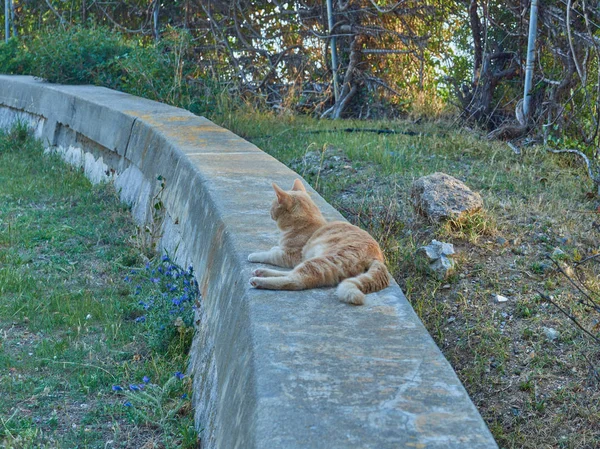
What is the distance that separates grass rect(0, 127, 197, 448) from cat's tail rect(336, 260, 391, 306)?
91 cm

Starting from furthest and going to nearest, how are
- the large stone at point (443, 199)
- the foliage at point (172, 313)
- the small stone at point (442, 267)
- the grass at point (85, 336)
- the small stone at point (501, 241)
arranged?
the large stone at point (443, 199), the small stone at point (501, 241), the small stone at point (442, 267), the foliage at point (172, 313), the grass at point (85, 336)

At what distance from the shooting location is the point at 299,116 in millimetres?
10914

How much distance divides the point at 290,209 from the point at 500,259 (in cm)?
166

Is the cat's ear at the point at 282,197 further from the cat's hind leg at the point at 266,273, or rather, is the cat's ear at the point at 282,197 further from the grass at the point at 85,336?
the grass at the point at 85,336

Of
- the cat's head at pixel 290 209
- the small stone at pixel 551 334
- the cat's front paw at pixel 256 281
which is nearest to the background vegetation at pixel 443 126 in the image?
the small stone at pixel 551 334

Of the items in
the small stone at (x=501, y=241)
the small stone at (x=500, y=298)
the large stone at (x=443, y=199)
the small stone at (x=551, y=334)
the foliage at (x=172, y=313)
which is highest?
the large stone at (x=443, y=199)

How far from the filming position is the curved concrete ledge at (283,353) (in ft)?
7.23

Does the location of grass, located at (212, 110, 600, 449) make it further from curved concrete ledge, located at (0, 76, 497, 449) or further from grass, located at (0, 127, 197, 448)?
grass, located at (0, 127, 197, 448)

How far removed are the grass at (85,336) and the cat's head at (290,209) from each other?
0.78m

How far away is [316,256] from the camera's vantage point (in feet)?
11.4

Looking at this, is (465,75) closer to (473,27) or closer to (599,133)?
(473,27)

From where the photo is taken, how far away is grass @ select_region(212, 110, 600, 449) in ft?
11.8

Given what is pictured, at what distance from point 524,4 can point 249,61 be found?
497 centimetres

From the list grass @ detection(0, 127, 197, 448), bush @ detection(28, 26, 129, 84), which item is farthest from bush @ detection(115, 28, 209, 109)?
grass @ detection(0, 127, 197, 448)
